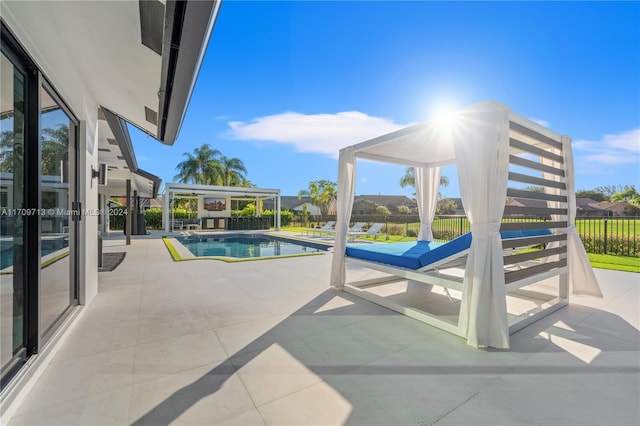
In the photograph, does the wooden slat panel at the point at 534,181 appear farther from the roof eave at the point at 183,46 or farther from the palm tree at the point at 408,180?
the palm tree at the point at 408,180

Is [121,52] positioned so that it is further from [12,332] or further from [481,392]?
[481,392]

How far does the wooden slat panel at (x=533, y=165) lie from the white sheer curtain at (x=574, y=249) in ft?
0.59

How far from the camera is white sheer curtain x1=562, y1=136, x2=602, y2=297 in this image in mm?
4207

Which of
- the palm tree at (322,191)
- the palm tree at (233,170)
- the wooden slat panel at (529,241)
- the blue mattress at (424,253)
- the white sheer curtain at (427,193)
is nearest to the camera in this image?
the wooden slat panel at (529,241)

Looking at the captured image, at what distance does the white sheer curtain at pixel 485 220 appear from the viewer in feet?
9.39

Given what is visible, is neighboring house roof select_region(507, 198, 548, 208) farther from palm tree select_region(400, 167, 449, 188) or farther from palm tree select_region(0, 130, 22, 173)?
palm tree select_region(400, 167, 449, 188)

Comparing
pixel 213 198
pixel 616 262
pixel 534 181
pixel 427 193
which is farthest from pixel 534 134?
pixel 213 198

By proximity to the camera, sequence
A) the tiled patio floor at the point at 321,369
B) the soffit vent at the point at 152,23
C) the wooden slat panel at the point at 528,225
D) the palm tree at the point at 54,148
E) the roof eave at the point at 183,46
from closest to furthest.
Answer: the roof eave at the point at 183,46 < the tiled patio floor at the point at 321,369 < the soffit vent at the point at 152,23 < the palm tree at the point at 54,148 < the wooden slat panel at the point at 528,225

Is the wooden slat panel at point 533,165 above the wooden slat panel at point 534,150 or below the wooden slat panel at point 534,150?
below

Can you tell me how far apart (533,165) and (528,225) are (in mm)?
750

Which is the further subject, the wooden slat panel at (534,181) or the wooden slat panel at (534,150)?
the wooden slat panel at (534,150)

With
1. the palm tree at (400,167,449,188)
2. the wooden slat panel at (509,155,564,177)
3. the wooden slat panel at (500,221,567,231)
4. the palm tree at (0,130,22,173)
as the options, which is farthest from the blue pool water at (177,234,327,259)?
the palm tree at (400,167,449,188)

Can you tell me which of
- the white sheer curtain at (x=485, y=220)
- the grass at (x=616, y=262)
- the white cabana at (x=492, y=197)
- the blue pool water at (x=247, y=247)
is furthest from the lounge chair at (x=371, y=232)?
the white sheer curtain at (x=485, y=220)

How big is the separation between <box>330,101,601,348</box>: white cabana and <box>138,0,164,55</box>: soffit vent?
112 inches
